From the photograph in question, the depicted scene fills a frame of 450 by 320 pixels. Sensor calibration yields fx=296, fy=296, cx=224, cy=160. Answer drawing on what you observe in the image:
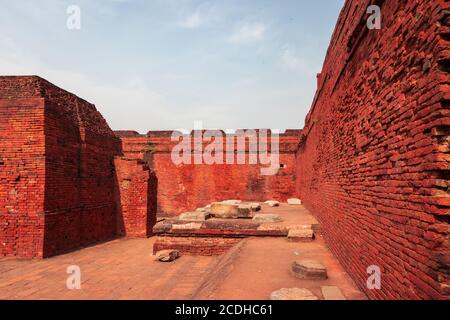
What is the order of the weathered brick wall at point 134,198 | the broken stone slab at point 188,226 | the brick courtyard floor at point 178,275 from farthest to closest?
the weathered brick wall at point 134,198 → the broken stone slab at point 188,226 → the brick courtyard floor at point 178,275

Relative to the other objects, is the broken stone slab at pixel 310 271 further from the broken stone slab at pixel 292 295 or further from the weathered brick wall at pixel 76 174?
the weathered brick wall at pixel 76 174

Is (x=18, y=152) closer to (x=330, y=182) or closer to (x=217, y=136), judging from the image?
(x=330, y=182)

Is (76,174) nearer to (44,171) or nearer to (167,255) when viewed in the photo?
(44,171)

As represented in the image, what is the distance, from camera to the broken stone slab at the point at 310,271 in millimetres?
3836

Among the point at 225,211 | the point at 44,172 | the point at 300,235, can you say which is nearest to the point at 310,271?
the point at 300,235

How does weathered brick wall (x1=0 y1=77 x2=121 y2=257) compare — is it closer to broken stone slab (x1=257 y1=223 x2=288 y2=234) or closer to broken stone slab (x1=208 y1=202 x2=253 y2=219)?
broken stone slab (x1=208 y1=202 x2=253 y2=219)

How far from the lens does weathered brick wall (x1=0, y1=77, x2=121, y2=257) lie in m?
7.37

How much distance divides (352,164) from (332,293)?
5.62ft

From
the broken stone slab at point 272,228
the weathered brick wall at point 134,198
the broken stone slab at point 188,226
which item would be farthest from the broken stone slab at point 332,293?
the weathered brick wall at point 134,198

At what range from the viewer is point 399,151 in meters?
2.40

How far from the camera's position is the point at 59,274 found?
6094 mm

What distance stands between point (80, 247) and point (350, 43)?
28.8 ft

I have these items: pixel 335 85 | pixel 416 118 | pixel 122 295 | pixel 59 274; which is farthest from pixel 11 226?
pixel 416 118

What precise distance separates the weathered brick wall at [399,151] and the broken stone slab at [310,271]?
1.25ft
